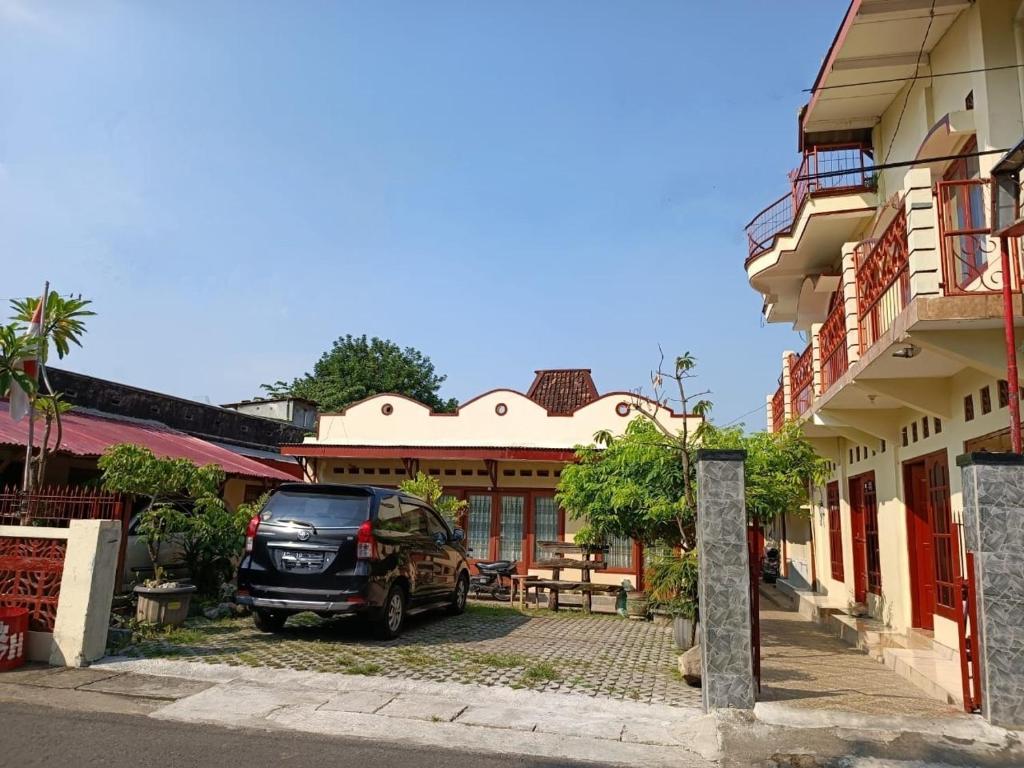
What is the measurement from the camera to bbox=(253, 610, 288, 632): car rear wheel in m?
8.71

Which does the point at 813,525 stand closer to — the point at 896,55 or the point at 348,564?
the point at 896,55

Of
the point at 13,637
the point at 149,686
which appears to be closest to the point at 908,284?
the point at 149,686

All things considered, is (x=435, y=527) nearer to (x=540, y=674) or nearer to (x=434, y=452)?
(x=540, y=674)

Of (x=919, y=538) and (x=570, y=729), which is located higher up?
(x=919, y=538)

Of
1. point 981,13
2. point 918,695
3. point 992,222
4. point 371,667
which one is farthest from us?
point 981,13

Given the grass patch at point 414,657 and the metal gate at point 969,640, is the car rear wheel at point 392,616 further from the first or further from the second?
the metal gate at point 969,640

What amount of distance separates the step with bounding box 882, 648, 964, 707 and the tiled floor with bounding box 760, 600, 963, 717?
0.07m

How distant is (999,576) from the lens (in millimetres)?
5512

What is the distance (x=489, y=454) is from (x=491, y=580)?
2722mm

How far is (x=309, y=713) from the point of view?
18.6 feet

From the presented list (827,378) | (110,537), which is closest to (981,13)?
(827,378)

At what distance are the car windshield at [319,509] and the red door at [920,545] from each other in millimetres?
6889

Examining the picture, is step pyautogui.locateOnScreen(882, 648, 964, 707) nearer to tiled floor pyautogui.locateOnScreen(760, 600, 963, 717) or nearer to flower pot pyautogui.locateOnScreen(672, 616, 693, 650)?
tiled floor pyautogui.locateOnScreen(760, 600, 963, 717)

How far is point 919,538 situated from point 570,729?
626 cm
